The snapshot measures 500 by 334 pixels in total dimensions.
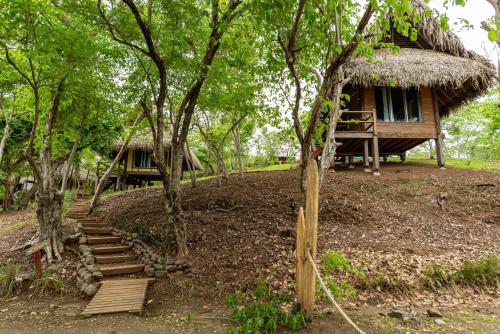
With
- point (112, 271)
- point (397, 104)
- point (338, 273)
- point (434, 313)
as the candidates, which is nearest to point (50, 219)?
point (112, 271)

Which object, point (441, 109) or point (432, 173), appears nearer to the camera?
point (432, 173)

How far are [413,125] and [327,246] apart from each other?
8.51 m

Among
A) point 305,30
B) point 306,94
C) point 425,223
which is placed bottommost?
point 425,223

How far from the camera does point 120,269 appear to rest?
5914 mm

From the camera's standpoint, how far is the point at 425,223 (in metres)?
7.14

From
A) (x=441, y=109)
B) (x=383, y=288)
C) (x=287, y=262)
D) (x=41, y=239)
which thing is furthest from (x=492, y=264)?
(x=441, y=109)

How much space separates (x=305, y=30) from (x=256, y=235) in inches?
172

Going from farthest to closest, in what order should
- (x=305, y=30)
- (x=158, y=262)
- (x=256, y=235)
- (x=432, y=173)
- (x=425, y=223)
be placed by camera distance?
(x=432, y=173) → (x=425, y=223) → (x=256, y=235) → (x=158, y=262) → (x=305, y=30)

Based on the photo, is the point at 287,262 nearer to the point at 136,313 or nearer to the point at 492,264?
the point at 136,313

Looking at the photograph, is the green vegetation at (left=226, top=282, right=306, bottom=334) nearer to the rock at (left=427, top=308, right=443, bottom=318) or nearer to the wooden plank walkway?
the wooden plank walkway

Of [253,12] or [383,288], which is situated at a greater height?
[253,12]

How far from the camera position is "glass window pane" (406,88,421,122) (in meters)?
12.2

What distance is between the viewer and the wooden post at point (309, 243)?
3707 mm

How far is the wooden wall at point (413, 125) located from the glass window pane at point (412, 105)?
0.20m
